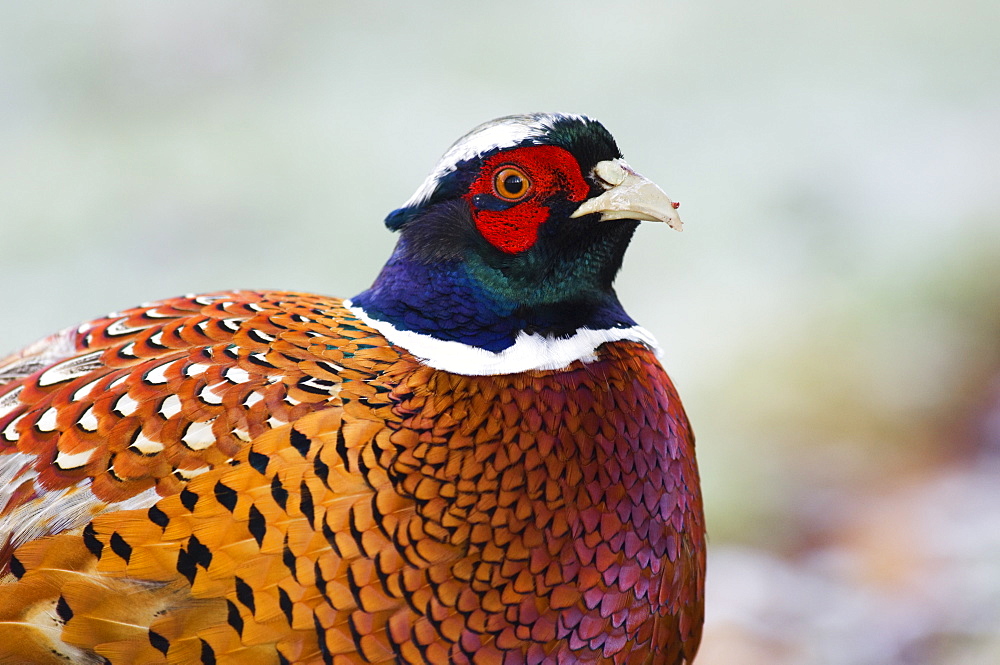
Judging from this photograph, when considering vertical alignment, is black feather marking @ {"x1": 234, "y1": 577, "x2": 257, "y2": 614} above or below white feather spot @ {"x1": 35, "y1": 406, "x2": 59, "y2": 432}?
below

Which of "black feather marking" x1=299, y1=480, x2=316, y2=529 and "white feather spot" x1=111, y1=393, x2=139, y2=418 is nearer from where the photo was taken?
"black feather marking" x1=299, y1=480, x2=316, y2=529

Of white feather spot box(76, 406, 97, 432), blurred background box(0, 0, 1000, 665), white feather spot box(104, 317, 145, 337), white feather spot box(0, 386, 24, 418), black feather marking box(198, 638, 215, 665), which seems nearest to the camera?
black feather marking box(198, 638, 215, 665)

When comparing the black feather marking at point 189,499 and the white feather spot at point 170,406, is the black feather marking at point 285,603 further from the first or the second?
the white feather spot at point 170,406

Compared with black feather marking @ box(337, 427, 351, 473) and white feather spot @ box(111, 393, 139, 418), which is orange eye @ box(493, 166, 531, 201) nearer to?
black feather marking @ box(337, 427, 351, 473)

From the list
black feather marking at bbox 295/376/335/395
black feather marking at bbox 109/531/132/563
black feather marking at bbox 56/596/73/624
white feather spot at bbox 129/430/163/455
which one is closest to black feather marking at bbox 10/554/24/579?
black feather marking at bbox 56/596/73/624

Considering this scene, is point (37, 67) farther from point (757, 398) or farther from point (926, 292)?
point (926, 292)

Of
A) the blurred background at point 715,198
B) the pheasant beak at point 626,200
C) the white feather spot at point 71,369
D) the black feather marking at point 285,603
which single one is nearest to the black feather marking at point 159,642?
the black feather marking at point 285,603
